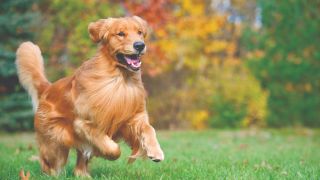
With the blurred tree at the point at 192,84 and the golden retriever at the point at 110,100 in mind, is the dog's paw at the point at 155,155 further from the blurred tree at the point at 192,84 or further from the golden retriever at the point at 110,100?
the blurred tree at the point at 192,84

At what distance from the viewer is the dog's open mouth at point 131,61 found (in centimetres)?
578

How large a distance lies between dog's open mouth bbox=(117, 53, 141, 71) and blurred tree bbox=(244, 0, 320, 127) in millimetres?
14995

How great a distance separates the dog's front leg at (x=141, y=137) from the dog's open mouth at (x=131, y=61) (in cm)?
55

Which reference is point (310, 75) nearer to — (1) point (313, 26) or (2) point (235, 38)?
(1) point (313, 26)

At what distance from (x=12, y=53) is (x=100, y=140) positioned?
33.9 feet

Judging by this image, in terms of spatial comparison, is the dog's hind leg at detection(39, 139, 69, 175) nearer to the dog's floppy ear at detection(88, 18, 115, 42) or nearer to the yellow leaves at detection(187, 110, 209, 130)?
the dog's floppy ear at detection(88, 18, 115, 42)

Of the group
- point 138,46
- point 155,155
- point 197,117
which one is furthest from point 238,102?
point 155,155

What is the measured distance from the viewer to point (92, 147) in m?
6.11

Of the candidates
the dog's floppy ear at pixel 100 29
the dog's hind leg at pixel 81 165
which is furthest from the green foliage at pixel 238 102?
the dog's floppy ear at pixel 100 29

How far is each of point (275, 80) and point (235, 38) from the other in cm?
955

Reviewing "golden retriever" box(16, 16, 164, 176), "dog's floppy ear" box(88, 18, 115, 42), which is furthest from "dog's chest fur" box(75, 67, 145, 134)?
"dog's floppy ear" box(88, 18, 115, 42)

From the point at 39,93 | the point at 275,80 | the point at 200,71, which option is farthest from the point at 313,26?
the point at 39,93

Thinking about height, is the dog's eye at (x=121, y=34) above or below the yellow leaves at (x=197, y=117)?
above

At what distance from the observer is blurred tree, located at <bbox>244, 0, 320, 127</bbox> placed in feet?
65.6
